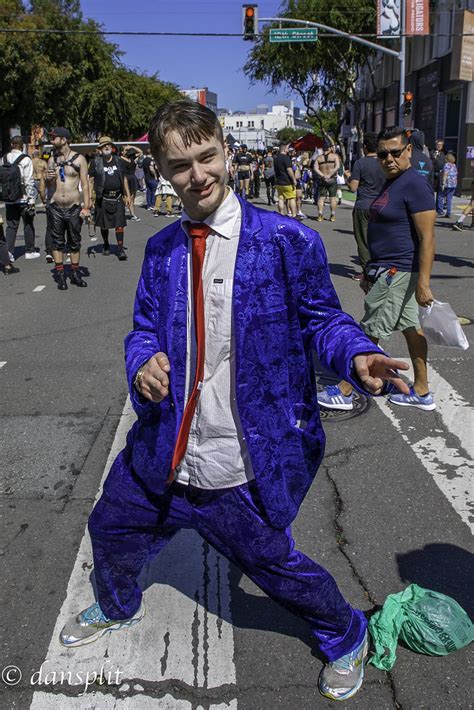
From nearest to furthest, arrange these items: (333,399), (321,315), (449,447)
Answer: (321,315), (449,447), (333,399)

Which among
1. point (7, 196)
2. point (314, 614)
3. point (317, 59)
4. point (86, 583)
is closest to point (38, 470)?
point (86, 583)

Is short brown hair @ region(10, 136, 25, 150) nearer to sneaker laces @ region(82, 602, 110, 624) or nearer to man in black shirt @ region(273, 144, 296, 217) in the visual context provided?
man in black shirt @ region(273, 144, 296, 217)

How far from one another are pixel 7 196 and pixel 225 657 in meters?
10.0

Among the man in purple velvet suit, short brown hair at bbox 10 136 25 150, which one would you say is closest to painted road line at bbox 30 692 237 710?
the man in purple velvet suit

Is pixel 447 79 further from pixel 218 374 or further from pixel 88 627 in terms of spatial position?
pixel 88 627

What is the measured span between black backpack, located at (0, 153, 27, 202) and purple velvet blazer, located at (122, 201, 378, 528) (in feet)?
31.5

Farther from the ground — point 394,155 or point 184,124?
point 184,124

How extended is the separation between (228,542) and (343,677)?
695 millimetres

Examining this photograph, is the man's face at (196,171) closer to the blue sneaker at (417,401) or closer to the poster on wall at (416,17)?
the blue sneaker at (417,401)

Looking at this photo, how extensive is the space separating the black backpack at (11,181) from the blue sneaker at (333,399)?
789 cm

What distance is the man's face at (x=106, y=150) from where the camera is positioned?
37.2ft

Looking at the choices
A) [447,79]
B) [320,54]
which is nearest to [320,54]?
[320,54]

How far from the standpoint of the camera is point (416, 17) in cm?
2436

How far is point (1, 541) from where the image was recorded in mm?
3271
